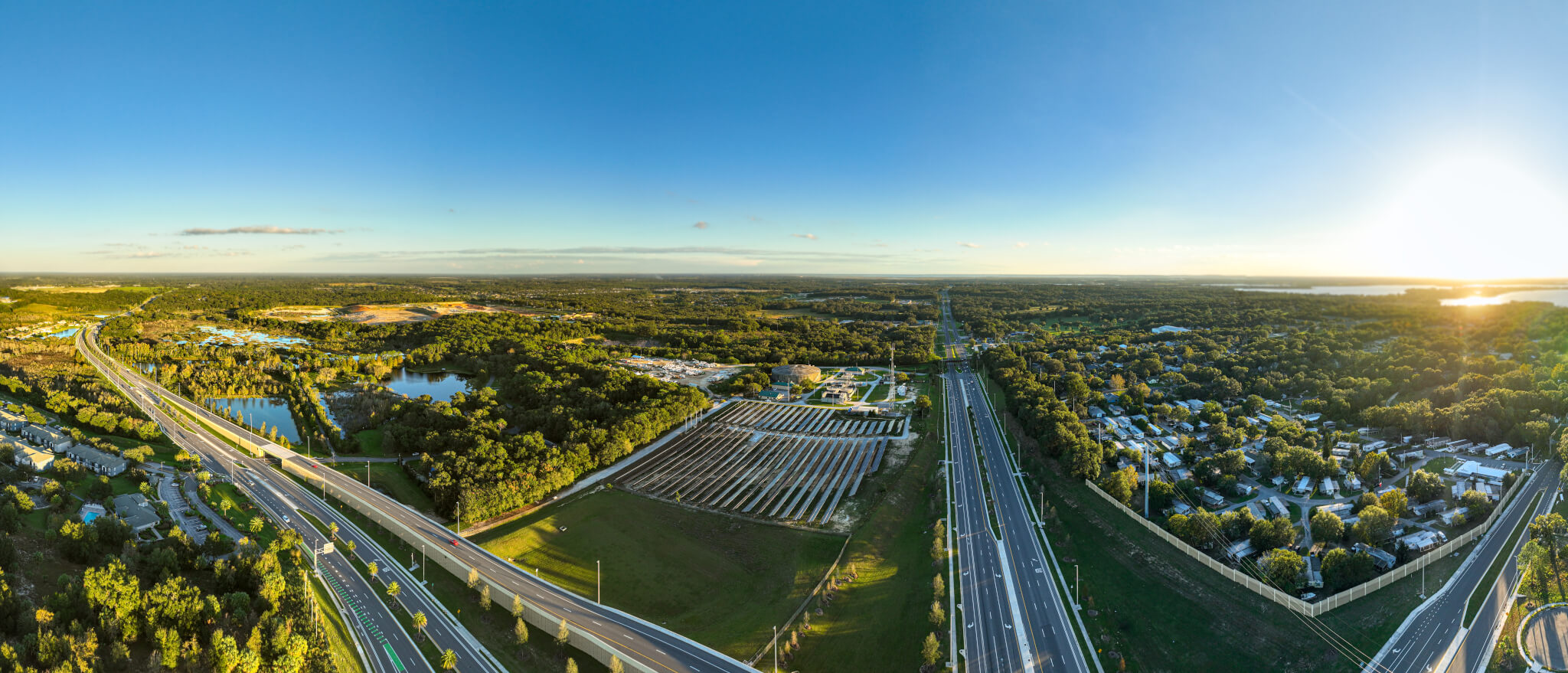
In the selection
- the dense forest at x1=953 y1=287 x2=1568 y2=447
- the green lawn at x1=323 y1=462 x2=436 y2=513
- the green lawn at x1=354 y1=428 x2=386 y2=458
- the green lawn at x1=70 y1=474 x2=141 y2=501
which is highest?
the dense forest at x1=953 y1=287 x2=1568 y2=447

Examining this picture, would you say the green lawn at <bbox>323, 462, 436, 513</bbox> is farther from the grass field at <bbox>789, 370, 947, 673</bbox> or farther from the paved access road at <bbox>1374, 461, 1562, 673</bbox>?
the paved access road at <bbox>1374, 461, 1562, 673</bbox>

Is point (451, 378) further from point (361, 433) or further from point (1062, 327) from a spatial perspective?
point (1062, 327)

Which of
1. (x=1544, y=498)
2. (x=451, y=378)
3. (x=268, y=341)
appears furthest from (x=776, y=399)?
(x=268, y=341)

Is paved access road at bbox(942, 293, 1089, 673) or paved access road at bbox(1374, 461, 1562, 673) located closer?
paved access road at bbox(1374, 461, 1562, 673)

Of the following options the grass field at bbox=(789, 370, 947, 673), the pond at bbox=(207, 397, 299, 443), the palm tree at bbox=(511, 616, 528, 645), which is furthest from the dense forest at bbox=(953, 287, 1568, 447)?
the pond at bbox=(207, 397, 299, 443)

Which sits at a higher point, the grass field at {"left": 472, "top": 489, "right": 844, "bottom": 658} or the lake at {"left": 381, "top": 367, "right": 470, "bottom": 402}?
the grass field at {"left": 472, "top": 489, "right": 844, "bottom": 658}

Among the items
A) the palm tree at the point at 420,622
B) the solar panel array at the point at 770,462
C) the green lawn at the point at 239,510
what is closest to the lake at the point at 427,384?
the green lawn at the point at 239,510
